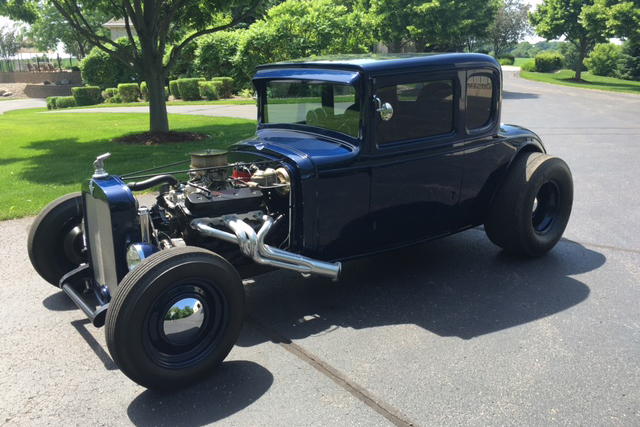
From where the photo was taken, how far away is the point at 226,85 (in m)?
23.4

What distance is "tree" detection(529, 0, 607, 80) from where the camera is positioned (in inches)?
1330

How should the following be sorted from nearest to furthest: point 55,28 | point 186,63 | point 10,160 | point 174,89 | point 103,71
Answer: point 10,160 → point 174,89 → point 186,63 → point 103,71 → point 55,28

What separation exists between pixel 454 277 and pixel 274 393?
2221mm

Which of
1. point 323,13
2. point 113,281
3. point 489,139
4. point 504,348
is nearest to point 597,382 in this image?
point 504,348

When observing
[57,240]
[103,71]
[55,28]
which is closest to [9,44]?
[55,28]

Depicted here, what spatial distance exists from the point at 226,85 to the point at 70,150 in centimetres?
1327

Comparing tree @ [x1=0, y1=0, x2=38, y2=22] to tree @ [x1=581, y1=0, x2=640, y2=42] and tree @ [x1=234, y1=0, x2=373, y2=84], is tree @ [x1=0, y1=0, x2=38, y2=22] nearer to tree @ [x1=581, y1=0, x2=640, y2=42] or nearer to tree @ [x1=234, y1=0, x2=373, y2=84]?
tree @ [x1=234, y1=0, x2=373, y2=84]

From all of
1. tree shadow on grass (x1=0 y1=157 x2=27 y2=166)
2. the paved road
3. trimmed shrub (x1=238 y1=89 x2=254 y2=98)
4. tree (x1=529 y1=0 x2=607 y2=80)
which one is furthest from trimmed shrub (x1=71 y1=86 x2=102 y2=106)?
tree (x1=529 y1=0 x2=607 y2=80)

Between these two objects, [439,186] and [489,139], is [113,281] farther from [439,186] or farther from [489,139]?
[489,139]

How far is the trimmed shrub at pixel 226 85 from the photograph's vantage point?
917 inches

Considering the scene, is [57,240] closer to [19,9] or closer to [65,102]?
[19,9]

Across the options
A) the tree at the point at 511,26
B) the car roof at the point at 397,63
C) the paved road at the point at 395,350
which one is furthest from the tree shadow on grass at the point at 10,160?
the tree at the point at 511,26

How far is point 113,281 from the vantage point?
363 cm

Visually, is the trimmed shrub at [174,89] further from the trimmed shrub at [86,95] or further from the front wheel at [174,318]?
the front wheel at [174,318]
